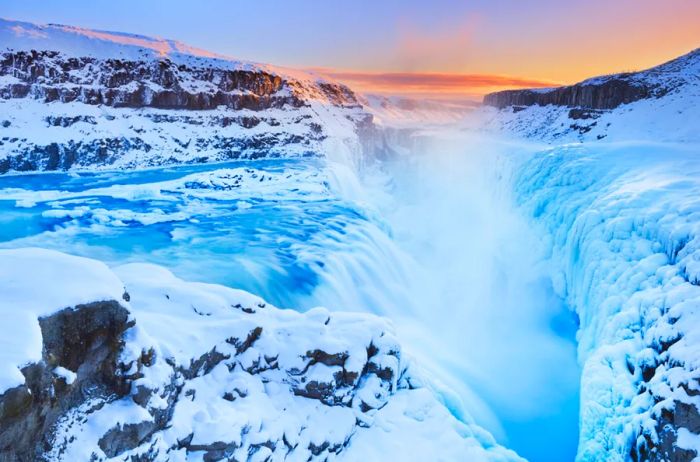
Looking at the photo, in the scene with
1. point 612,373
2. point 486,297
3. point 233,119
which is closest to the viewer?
point 612,373

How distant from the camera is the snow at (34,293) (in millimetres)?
3762

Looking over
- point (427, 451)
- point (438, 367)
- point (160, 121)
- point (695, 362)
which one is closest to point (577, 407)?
point (438, 367)

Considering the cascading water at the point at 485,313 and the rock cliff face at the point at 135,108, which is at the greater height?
the rock cliff face at the point at 135,108

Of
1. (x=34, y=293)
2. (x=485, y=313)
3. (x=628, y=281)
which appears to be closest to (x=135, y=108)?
(x=485, y=313)

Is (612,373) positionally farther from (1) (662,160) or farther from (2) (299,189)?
(2) (299,189)

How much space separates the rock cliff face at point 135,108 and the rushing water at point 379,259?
28.0 ft

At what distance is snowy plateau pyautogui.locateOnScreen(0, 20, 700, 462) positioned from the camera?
192 inches

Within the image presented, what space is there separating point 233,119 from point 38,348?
183 feet

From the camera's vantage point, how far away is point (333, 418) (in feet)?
22.4

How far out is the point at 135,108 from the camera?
5088 cm

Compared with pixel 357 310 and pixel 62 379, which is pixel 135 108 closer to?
pixel 357 310

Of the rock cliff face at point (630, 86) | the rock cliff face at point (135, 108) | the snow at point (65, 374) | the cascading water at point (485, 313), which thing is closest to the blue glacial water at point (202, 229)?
the cascading water at point (485, 313)

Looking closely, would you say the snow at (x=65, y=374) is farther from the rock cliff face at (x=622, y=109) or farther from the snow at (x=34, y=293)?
the rock cliff face at (x=622, y=109)

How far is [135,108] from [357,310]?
1897 inches
